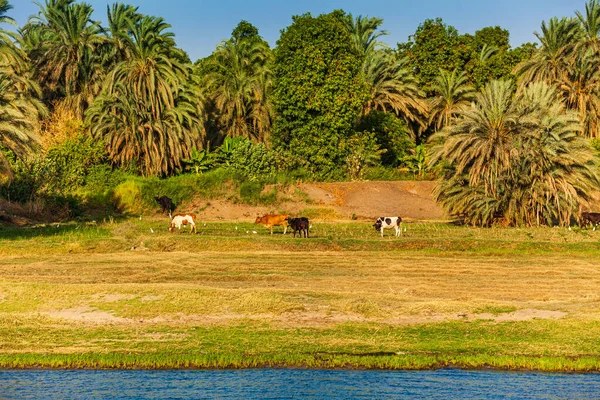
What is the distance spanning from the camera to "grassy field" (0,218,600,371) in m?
18.8

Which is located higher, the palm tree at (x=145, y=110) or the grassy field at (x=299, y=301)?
the palm tree at (x=145, y=110)

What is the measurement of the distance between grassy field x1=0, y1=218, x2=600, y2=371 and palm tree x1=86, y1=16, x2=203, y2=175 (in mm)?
19870

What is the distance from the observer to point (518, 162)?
42906 millimetres

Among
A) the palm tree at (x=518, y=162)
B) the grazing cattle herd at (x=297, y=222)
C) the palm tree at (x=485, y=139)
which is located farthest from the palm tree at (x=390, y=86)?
the grazing cattle herd at (x=297, y=222)

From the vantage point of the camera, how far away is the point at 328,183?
54.6 meters

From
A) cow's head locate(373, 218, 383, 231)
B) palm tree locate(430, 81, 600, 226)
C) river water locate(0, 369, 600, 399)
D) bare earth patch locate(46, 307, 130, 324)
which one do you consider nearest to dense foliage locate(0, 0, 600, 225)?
palm tree locate(430, 81, 600, 226)

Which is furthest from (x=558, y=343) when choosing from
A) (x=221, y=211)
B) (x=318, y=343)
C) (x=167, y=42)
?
(x=167, y=42)

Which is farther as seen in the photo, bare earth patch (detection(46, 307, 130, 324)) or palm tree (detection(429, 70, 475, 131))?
palm tree (detection(429, 70, 475, 131))

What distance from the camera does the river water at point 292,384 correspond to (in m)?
16.8

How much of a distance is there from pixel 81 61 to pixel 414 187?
79.8 feet

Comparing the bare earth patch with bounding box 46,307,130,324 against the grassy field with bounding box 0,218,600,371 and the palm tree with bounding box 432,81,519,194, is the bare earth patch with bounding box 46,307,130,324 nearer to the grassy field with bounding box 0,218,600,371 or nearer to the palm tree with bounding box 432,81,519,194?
the grassy field with bounding box 0,218,600,371

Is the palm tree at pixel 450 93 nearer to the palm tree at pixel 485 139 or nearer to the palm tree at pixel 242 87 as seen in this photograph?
the palm tree at pixel 242 87

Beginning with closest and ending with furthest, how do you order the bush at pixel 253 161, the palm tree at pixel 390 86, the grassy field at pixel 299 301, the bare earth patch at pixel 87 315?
the grassy field at pixel 299 301, the bare earth patch at pixel 87 315, the bush at pixel 253 161, the palm tree at pixel 390 86

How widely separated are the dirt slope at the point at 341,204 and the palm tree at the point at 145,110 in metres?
6.65
